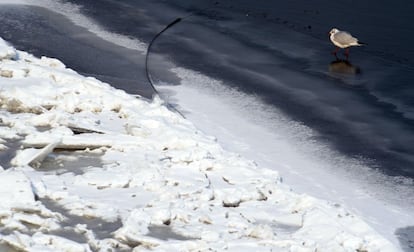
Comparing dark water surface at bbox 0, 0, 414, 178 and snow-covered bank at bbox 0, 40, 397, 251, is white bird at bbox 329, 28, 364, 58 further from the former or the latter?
snow-covered bank at bbox 0, 40, 397, 251

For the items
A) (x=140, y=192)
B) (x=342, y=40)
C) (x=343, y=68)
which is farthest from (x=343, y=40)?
(x=140, y=192)

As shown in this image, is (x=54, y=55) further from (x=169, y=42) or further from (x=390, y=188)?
(x=390, y=188)

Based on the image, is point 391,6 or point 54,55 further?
point 391,6

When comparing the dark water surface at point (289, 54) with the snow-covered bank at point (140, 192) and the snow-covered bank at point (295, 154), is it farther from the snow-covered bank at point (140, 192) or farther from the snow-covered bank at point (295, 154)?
the snow-covered bank at point (140, 192)

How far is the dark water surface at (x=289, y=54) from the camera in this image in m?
11.3

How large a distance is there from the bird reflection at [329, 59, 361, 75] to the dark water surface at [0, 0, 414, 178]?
0.05 ft

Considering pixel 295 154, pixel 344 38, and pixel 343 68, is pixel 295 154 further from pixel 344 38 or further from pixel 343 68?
pixel 344 38

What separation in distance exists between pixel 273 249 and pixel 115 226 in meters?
1.42

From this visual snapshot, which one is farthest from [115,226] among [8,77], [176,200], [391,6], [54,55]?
[391,6]

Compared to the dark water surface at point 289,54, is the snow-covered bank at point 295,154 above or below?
below

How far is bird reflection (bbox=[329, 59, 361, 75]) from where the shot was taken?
1377cm

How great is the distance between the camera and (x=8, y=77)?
1114 cm

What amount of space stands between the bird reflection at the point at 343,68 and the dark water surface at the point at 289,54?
0.02 metres

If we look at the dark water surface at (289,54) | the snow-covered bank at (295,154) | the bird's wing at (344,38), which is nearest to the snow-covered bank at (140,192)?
the snow-covered bank at (295,154)
